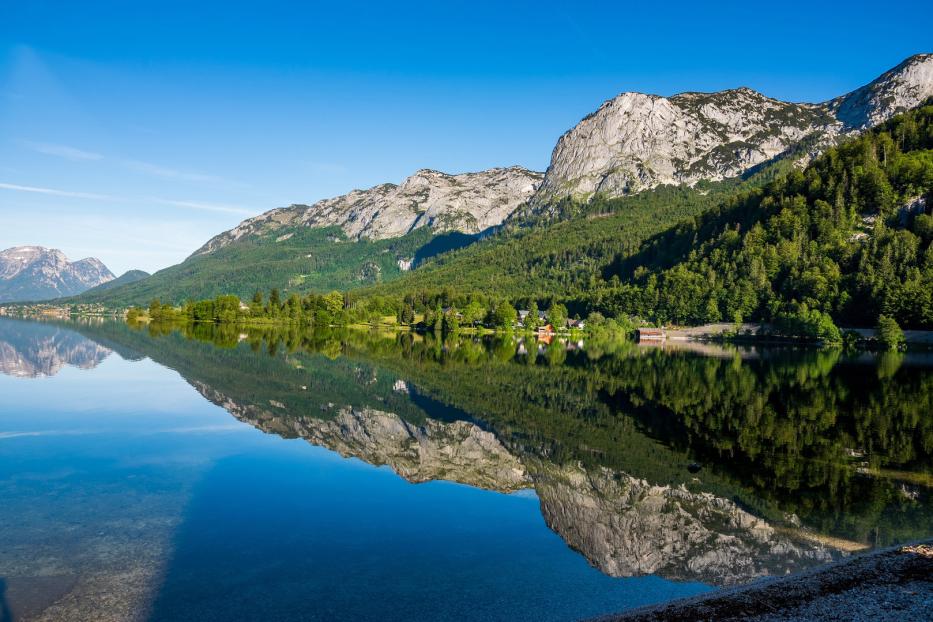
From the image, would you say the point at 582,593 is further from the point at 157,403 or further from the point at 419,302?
the point at 419,302

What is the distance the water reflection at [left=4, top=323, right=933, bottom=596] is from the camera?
17.0 meters

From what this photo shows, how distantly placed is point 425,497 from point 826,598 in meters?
12.9

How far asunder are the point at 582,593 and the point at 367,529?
6.85 m

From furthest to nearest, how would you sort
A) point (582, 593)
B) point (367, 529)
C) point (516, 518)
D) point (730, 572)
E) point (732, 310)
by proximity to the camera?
point (732, 310)
point (516, 518)
point (367, 529)
point (730, 572)
point (582, 593)

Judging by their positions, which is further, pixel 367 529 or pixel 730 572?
pixel 367 529

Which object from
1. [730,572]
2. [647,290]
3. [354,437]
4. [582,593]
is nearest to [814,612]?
[730,572]

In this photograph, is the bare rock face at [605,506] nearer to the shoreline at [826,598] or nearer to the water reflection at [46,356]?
the shoreline at [826,598]

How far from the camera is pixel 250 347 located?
80750 millimetres

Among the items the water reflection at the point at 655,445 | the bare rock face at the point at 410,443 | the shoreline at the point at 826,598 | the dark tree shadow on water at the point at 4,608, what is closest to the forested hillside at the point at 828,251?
the water reflection at the point at 655,445

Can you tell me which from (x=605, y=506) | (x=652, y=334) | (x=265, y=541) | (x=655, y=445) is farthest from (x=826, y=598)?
(x=652, y=334)

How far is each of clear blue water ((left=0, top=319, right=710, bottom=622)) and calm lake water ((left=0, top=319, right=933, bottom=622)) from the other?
79 mm

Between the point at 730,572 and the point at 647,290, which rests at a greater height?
the point at 647,290

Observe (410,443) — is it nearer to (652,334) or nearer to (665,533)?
(665,533)

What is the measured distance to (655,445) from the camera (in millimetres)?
28156
